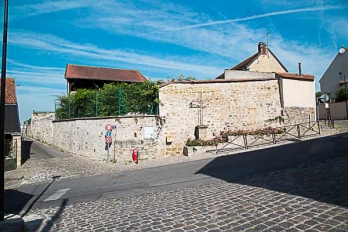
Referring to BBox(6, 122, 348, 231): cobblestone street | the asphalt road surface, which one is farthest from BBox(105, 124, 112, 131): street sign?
BBox(6, 122, 348, 231): cobblestone street

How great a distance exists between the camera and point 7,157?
12.6m

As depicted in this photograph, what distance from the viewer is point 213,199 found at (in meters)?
5.25

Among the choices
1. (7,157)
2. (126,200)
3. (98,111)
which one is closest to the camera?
(126,200)

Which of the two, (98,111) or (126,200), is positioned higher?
(98,111)

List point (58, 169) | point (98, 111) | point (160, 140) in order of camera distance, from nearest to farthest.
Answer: point (58, 169) → point (160, 140) → point (98, 111)

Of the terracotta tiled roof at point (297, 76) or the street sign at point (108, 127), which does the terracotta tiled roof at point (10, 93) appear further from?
the terracotta tiled roof at point (297, 76)

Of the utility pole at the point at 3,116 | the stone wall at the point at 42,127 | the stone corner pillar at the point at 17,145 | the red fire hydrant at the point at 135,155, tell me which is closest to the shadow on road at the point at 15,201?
the utility pole at the point at 3,116

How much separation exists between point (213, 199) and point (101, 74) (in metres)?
24.2

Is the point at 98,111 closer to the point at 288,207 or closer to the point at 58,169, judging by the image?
the point at 58,169

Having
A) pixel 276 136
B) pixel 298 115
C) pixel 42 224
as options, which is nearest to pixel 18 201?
pixel 42 224

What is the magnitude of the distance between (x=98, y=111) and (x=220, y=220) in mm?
12627

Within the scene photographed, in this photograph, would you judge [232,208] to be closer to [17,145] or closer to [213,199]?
[213,199]

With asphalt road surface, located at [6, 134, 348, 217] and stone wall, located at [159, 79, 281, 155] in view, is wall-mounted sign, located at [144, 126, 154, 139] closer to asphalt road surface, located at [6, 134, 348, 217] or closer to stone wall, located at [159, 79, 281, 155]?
stone wall, located at [159, 79, 281, 155]

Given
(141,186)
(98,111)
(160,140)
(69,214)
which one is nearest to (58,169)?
(98,111)
